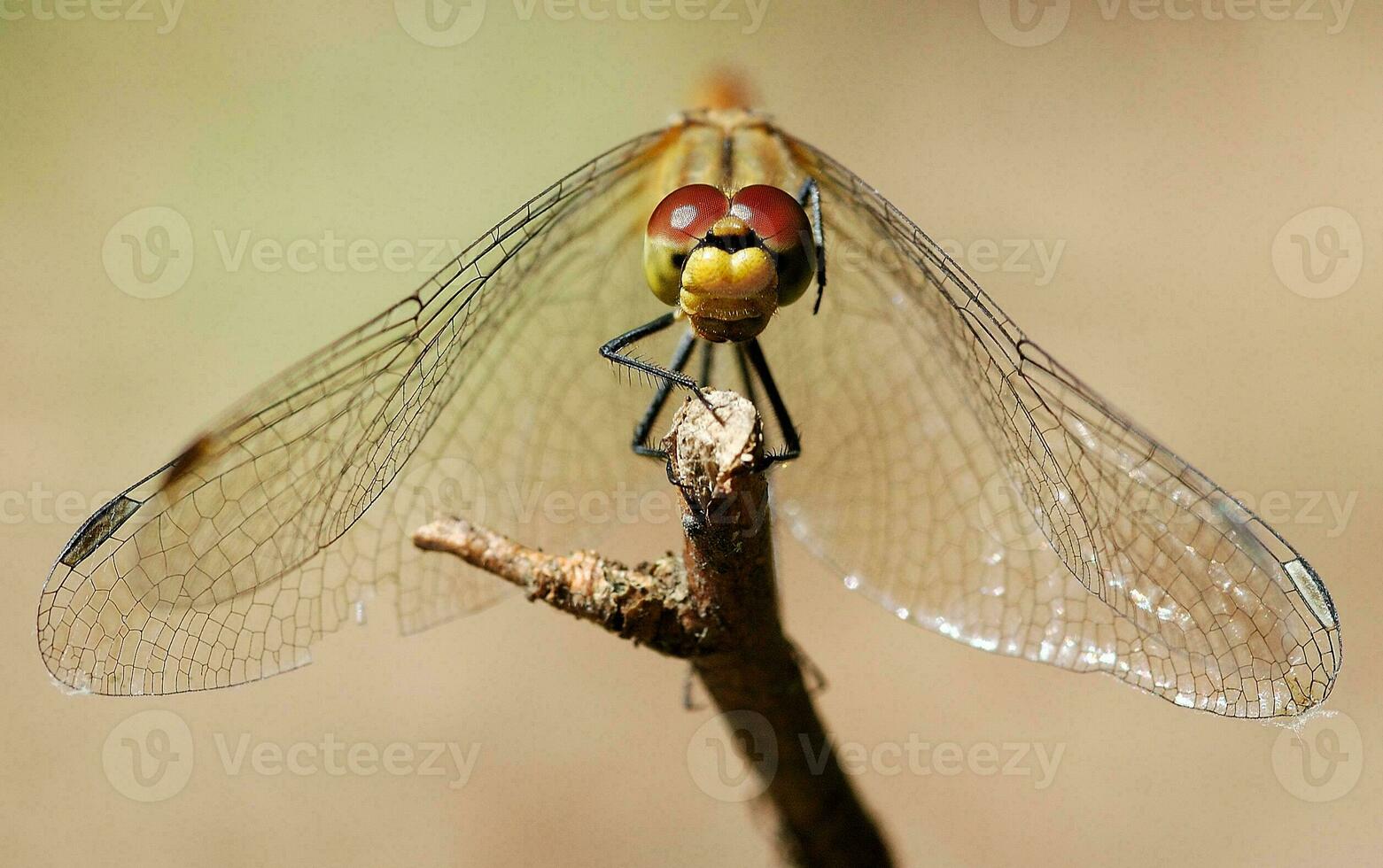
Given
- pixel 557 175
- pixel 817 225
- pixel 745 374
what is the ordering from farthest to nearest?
pixel 557 175 → pixel 745 374 → pixel 817 225

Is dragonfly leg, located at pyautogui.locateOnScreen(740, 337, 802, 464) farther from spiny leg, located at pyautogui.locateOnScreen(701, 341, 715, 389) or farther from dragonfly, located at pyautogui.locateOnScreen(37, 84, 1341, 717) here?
spiny leg, located at pyautogui.locateOnScreen(701, 341, 715, 389)

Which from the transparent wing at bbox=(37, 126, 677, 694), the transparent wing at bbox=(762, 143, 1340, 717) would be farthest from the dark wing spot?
the transparent wing at bbox=(762, 143, 1340, 717)

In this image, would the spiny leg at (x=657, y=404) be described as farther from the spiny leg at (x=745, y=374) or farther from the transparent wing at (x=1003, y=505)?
the transparent wing at (x=1003, y=505)

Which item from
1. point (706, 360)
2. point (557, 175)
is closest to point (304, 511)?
point (706, 360)

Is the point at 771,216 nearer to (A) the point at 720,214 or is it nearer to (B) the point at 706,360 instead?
(A) the point at 720,214

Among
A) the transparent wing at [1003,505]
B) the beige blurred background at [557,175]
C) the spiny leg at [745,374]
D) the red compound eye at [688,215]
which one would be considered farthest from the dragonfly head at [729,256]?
the beige blurred background at [557,175]
